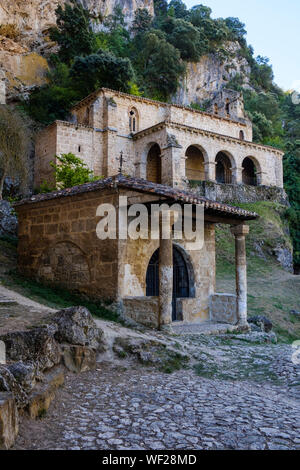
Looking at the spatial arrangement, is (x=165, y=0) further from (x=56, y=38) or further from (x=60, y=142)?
(x=60, y=142)

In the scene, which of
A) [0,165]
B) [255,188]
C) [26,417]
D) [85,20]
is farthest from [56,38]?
[26,417]

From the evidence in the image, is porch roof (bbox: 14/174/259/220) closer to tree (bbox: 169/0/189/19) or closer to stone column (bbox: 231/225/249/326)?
stone column (bbox: 231/225/249/326)

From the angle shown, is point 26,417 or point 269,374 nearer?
A: point 26,417

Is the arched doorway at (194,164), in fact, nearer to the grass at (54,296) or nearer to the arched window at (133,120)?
the arched window at (133,120)

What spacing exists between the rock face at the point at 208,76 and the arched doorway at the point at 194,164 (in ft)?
35.3

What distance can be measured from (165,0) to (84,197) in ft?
197

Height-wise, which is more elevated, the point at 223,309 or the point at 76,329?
the point at 76,329

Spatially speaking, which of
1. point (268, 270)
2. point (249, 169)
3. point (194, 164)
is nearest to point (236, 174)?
point (194, 164)

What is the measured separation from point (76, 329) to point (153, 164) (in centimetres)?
2574

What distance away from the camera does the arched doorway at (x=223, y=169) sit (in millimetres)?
33281

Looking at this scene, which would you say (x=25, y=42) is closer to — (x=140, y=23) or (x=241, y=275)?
(x=140, y=23)

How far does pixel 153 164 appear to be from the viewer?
1206 inches

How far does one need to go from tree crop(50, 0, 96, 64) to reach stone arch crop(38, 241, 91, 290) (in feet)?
90.9

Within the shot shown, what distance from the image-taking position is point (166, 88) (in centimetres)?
3925
